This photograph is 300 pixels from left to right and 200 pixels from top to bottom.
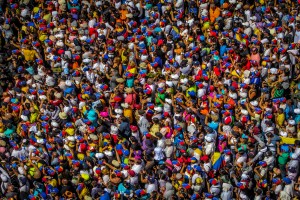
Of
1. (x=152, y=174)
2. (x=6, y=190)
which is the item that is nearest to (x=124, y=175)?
(x=152, y=174)

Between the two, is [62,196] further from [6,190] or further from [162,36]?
[162,36]

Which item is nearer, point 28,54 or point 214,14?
point 28,54

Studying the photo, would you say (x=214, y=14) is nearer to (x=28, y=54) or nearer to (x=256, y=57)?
(x=256, y=57)

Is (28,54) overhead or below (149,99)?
overhead

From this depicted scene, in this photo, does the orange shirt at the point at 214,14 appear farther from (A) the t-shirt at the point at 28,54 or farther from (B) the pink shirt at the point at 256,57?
(A) the t-shirt at the point at 28,54

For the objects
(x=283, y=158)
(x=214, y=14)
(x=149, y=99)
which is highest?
(x=214, y=14)

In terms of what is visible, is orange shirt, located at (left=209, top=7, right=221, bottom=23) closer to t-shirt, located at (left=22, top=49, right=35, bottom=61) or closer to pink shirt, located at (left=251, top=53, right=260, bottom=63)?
pink shirt, located at (left=251, top=53, right=260, bottom=63)

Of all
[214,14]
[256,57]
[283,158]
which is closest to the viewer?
[283,158]

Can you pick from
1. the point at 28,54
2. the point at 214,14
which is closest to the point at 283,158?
the point at 214,14
